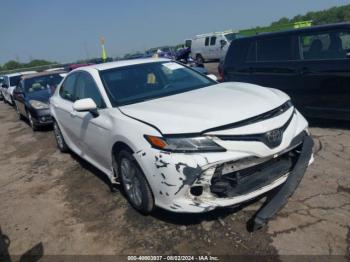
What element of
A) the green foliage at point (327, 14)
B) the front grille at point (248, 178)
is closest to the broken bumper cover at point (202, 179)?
the front grille at point (248, 178)

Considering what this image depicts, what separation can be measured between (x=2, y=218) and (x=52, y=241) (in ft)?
3.81

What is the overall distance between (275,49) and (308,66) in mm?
813

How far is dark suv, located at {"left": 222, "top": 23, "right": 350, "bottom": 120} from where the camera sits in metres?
5.75

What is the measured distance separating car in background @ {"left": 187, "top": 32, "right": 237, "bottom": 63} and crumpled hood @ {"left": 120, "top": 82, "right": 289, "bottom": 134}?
2165cm

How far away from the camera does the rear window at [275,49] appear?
6.44 m

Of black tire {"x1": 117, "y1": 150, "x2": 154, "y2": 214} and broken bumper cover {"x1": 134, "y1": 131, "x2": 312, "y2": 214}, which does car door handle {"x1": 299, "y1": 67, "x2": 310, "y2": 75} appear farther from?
black tire {"x1": 117, "y1": 150, "x2": 154, "y2": 214}

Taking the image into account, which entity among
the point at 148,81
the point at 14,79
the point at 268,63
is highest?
the point at 148,81

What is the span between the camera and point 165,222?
12.2 ft

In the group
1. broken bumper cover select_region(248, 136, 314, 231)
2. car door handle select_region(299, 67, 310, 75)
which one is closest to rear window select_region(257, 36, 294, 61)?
car door handle select_region(299, 67, 310, 75)

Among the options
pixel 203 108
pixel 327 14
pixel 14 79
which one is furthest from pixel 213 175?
pixel 327 14

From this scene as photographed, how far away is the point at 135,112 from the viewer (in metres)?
3.71

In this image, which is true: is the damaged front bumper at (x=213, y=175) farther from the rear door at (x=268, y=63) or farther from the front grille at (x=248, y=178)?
the rear door at (x=268, y=63)

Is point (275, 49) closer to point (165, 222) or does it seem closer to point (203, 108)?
point (203, 108)

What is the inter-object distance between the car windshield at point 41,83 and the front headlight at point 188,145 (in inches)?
319
